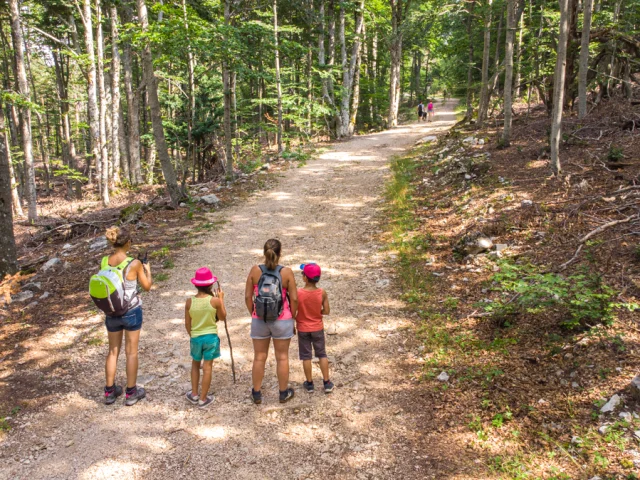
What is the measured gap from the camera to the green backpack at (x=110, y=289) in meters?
4.32

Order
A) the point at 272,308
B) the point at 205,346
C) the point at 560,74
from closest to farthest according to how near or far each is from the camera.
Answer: the point at 272,308, the point at 205,346, the point at 560,74

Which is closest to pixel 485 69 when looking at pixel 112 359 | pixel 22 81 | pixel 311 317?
pixel 311 317

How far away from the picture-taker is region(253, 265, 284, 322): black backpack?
170 inches

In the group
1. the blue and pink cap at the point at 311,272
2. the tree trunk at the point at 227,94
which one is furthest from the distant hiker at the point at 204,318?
the tree trunk at the point at 227,94

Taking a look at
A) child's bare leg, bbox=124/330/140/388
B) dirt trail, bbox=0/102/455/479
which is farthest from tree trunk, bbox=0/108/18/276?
child's bare leg, bbox=124/330/140/388

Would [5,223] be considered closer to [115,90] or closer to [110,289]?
[110,289]

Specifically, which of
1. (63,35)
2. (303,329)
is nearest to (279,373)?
(303,329)

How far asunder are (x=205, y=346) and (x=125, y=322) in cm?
102

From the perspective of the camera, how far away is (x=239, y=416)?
455cm

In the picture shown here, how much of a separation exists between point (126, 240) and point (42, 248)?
9447 millimetres

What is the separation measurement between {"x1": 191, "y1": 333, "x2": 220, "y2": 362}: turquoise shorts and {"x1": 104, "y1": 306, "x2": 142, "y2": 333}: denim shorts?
784 millimetres

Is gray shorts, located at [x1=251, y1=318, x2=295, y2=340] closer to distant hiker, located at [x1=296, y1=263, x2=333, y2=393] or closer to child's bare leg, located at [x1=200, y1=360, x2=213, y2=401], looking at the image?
distant hiker, located at [x1=296, y1=263, x2=333, y2=393]

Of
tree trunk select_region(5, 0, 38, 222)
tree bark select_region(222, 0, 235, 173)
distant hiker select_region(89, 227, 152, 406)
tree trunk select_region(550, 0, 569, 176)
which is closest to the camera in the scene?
distant hiker select_region(89, 227, 152, 406)

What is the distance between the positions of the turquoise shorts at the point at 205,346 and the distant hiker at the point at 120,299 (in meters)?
0.75
